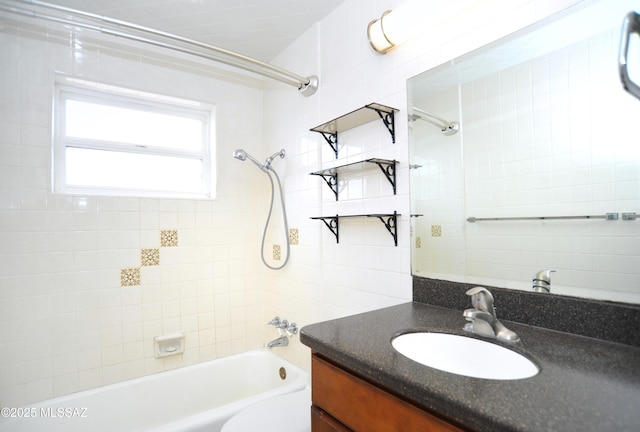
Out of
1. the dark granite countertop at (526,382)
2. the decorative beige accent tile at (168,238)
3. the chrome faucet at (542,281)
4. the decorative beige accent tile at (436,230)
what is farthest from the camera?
the decorative beige accent tile at (168,238)

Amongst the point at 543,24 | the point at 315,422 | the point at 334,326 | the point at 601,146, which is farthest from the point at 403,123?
the point at 315,422

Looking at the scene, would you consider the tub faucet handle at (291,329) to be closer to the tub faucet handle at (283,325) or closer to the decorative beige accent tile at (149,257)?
the tub faucet handle at (283,325)

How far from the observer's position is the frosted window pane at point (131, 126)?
1945mm

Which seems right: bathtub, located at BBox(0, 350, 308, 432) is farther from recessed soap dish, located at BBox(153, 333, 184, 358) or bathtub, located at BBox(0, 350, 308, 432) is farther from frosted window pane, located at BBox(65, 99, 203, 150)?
frosted window pane, located at BBox(65, 99, 203, 150)

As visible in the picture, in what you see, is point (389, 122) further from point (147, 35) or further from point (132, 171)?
point (132, 171)

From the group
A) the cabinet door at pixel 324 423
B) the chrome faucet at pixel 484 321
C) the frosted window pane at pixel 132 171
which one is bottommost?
the cabinet door at pixel 324 423

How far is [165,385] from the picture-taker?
1968 millimetres

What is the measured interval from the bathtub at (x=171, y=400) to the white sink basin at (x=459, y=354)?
1.04m

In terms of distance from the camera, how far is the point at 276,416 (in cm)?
147

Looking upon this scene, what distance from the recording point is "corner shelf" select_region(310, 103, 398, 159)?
144 cm

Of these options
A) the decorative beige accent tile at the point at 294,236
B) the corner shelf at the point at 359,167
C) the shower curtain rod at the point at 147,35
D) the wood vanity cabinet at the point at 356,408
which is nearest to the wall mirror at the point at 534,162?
the corner shelf at the point at 359,167

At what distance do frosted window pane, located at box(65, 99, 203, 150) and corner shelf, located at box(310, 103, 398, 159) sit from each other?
109cm

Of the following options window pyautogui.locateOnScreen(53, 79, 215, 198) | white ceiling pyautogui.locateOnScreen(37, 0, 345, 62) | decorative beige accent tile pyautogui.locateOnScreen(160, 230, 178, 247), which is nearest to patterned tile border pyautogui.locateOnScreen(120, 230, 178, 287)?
decorative beige accent tile pyautogui.locateOnScreen(160, 230, 178, 247)

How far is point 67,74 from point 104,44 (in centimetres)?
28
